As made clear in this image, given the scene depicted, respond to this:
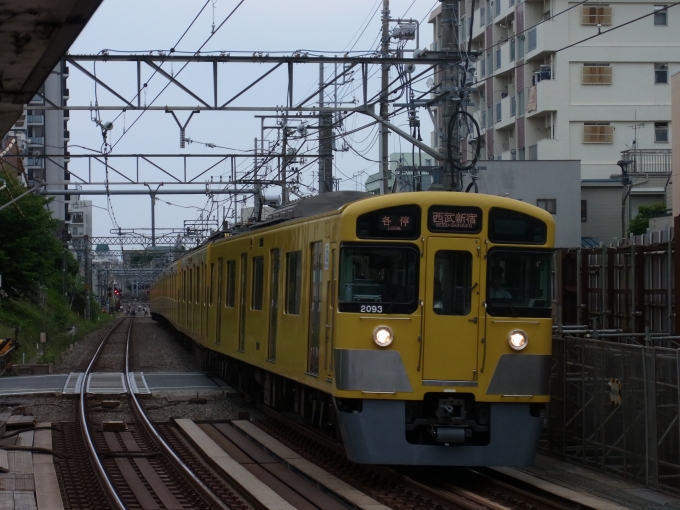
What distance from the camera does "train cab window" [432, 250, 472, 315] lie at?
→ 9047 millimetres

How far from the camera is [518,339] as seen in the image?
29.8 ft

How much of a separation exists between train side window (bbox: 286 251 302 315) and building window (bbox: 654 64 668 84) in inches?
1069

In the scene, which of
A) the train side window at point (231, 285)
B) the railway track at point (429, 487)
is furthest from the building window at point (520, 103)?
the railway track at point (429, 487)

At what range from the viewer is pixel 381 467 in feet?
31.8

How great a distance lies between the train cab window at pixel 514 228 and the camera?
9250 millimetres

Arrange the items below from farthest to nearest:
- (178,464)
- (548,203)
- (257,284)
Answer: (548,203)
(257,284)
(178,464)

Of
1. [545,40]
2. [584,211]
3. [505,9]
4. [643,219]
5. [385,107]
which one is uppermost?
[505,9]

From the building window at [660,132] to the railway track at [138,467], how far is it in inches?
997

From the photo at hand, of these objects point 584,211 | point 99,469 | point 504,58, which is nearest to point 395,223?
point 99,469

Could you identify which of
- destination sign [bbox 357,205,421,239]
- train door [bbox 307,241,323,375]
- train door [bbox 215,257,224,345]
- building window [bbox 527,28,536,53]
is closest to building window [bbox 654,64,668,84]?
building window [bbox 527,28,536,53]

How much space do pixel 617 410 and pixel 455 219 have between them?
2281 mm

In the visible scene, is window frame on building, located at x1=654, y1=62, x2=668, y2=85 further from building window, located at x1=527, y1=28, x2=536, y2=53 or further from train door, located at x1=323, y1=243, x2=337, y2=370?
train door, located at x1=323, y1=243, x2=337, y2=370

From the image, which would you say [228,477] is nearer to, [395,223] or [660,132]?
[395,223]

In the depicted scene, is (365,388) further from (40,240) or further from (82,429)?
(40,240)
